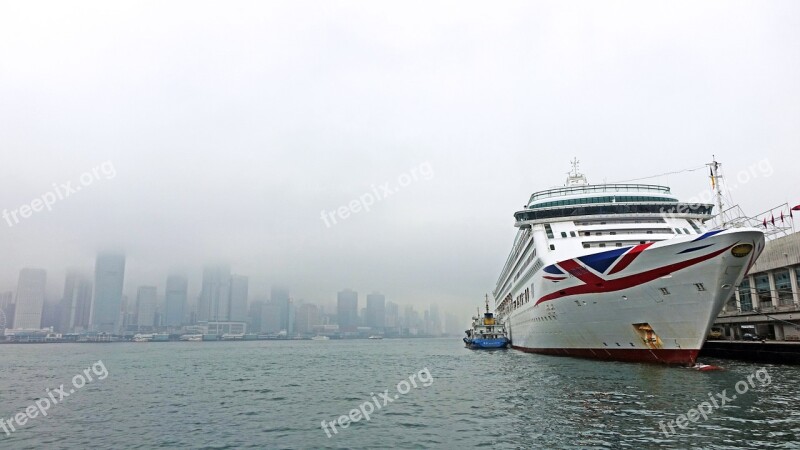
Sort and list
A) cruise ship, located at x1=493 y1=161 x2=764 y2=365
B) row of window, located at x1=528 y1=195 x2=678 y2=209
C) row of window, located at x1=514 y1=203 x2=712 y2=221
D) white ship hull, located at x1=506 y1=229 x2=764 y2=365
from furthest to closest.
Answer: row of window, located at x1=528 y1=195 x2=678 y2=209 < row of window, located at x1=514 y1=203 x2=712 y2=221 < cruise ship, located at x1=493 y1=161 x2=764 y2=365 < white ship hull, located at x1=506 y1=229 x2=764 y2=365

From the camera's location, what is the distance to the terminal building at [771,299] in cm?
3800

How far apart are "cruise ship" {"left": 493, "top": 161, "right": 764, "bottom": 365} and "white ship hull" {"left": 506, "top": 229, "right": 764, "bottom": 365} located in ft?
0.18

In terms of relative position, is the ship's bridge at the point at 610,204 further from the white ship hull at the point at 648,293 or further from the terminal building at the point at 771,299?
the terminal building at the point at 771,299

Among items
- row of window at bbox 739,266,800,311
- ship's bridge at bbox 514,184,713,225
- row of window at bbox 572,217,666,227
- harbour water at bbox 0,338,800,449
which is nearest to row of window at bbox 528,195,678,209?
ship's bridge at bbox 514,184,713,225

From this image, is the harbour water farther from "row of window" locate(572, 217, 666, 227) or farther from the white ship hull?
"row of window" locate(572, 217, 666, 227)

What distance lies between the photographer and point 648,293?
2747 cm

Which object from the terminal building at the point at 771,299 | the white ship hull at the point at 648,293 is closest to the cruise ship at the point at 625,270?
the white ship hull at the point at 648,293

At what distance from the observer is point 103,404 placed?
78.0ft

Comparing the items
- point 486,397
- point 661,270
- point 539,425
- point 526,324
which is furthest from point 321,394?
point 526,324

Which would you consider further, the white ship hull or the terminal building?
the terminal building

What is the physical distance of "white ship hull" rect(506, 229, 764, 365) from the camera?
25219mm

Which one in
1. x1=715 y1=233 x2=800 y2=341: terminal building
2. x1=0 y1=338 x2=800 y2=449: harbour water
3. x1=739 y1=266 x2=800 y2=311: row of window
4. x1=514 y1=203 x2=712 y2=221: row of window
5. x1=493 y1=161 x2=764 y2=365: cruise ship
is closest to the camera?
x1=0 y1=338 x2=800 y2=449: harbour water

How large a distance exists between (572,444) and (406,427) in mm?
5843

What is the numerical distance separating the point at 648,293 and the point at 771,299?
957 inches
